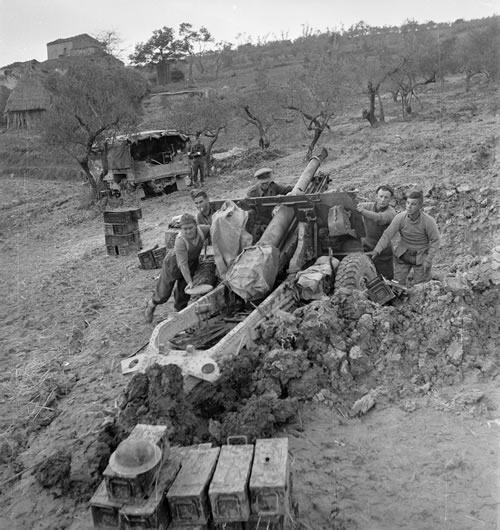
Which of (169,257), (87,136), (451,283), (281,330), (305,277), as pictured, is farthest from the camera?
(87,136)

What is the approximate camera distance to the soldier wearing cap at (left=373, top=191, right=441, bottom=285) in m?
6.58

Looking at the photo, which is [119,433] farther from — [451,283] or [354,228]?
[354,228]

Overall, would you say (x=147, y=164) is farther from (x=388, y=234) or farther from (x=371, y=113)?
(x=388, y=234)

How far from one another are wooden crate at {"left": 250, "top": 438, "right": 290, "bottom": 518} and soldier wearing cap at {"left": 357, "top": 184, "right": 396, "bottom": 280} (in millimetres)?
4230

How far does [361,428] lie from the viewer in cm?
435

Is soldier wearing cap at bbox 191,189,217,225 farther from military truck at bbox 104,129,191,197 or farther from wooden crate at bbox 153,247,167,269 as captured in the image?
military truck at bbox 104,129,191,197

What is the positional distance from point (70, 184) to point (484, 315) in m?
23.1

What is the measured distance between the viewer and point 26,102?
3644 cm

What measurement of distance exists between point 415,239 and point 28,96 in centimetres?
3514

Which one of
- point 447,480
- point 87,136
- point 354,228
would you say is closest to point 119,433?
point 447,480

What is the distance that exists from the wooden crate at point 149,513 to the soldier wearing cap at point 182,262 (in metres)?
3.46

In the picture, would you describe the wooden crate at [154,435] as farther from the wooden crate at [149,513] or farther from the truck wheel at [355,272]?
the truck wheel at [355,272]

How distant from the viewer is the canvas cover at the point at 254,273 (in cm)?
555

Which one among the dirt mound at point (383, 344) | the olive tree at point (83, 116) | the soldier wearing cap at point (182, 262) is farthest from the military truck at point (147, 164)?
the dirt mound at point (383, 344)
